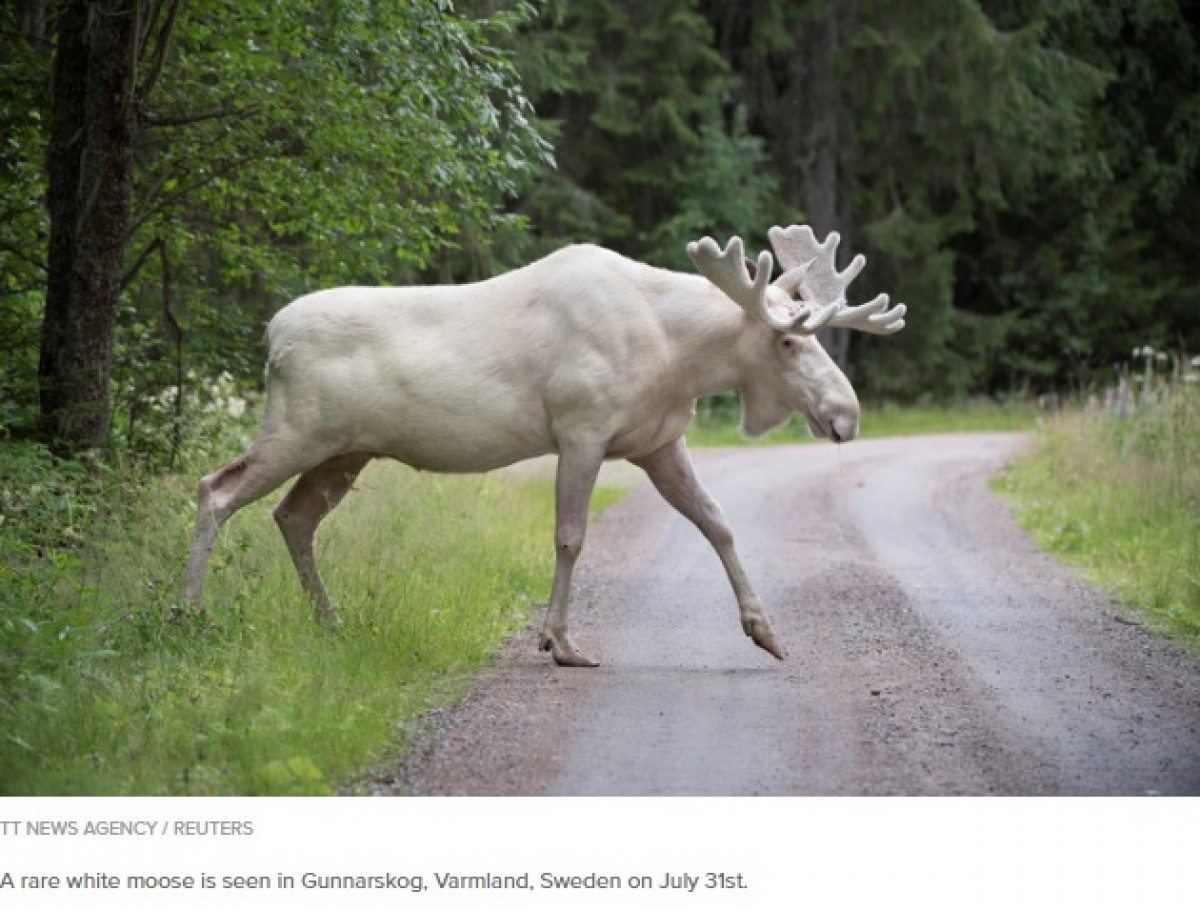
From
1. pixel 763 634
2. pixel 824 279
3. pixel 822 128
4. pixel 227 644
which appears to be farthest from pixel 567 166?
pixel 227 644

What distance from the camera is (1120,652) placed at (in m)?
8.33

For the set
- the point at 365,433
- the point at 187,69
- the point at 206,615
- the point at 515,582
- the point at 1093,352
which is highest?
the point at 187,69

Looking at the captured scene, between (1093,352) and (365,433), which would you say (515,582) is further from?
(1093,352)

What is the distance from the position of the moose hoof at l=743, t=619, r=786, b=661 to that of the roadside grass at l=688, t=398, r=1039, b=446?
50.5 feet

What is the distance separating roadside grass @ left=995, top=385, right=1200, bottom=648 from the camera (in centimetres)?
990

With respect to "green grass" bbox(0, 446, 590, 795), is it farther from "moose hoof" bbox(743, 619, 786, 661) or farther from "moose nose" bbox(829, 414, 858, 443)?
"moose nose" bbox(829, 414, 858, 443)

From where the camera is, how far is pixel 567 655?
796 cm

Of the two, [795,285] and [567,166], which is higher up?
[795,285]

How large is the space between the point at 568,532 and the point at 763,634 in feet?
3.59

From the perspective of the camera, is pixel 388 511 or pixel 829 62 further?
pixel 829 62

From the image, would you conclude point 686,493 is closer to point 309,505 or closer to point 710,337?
point 710,337

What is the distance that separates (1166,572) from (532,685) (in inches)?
186

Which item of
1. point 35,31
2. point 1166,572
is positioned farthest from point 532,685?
point 35,31

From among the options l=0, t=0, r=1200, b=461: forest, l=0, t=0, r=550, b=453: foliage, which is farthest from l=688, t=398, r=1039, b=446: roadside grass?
l=0, t=0, r=550, b=453: foliage
